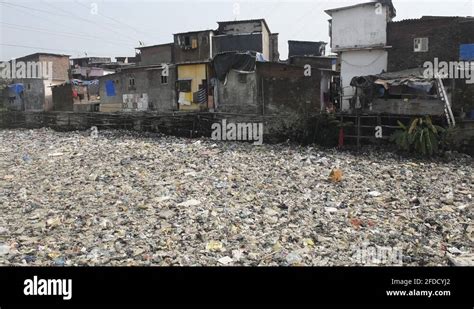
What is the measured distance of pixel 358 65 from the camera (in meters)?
19.8

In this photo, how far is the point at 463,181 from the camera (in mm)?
11148

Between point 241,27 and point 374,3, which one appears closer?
point 374,3

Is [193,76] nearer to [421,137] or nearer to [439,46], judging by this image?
[421,137]

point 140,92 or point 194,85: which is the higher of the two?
point 194,85

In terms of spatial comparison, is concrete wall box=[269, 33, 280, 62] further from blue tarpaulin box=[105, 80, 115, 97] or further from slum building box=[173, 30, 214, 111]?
blue tarpaulin box=[105, 80, 115, 97]

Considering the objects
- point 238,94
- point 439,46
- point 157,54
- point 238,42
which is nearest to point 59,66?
point 157,54

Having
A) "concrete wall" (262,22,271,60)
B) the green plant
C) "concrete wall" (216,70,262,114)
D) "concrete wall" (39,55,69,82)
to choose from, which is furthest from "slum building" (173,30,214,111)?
"concrete wall" (39,55,69,82)

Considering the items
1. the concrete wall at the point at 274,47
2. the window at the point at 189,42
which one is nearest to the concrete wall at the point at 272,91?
the window at the point at 189,42

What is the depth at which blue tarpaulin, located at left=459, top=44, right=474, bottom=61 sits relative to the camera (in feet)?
56.2

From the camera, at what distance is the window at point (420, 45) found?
18.2 m

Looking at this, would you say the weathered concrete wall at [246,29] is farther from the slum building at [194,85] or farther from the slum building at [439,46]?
the slum building at [439,46]

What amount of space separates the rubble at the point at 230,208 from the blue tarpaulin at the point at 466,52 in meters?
5.66

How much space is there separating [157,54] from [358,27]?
14975 millimetres

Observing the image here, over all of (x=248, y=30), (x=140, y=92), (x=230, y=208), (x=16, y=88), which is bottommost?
(x=230, y=208)
